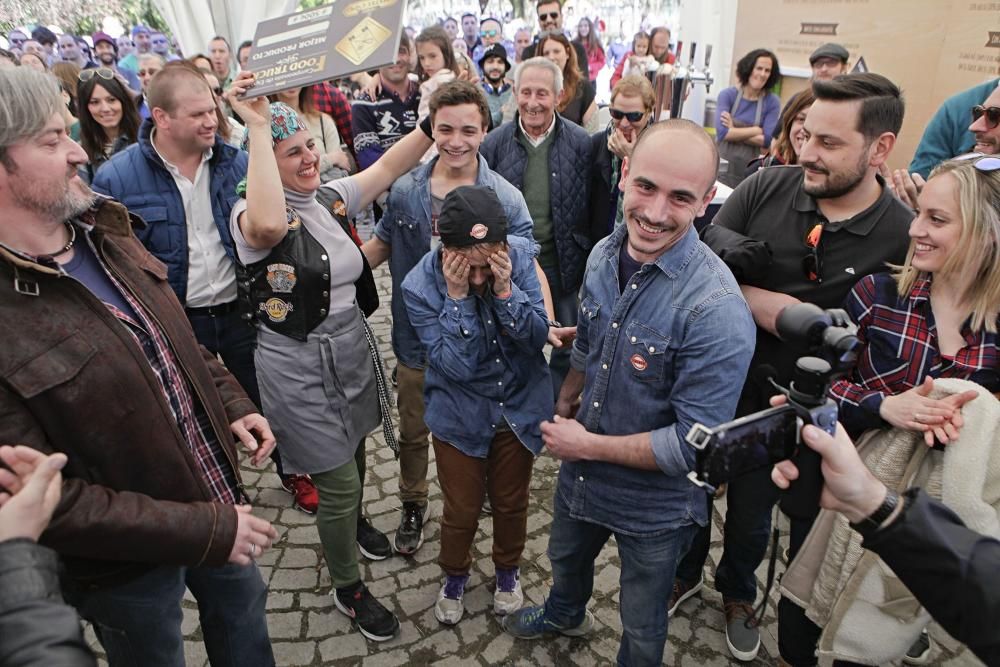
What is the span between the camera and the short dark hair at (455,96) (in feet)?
10.1

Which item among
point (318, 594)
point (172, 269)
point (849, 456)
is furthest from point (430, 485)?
point (849, 456)

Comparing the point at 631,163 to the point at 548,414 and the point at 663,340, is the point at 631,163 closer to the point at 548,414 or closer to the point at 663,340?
the point at 663,340

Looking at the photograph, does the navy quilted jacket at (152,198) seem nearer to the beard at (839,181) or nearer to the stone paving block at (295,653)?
the stone paving block at (295,653)

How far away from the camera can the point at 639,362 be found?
6.86 feet

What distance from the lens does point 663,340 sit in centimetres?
203

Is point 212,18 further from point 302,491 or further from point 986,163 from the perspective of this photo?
point 986,163

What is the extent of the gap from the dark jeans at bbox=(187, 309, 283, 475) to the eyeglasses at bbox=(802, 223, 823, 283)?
2.75 meters

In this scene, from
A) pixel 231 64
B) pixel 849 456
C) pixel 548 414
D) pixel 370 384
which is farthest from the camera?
pixel 231 64

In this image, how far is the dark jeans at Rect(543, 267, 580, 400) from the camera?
430cm

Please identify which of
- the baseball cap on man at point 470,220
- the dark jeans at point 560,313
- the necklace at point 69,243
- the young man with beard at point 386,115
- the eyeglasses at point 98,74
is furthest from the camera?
the young man with beard at point 386,115

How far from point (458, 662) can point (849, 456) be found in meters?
2.18

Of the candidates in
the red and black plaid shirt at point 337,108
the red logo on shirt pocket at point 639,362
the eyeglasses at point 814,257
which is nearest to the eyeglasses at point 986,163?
the eyeglasses at point 814,257

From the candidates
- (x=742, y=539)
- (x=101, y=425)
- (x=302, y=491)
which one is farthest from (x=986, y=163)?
(x=302, y=491)

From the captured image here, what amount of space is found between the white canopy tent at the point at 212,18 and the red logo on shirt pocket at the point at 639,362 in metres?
8.83
